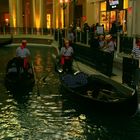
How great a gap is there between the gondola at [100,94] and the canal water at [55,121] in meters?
0.30

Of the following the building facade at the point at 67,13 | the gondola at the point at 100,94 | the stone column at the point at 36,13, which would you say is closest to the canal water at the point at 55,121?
the gondola at the point at 100,94

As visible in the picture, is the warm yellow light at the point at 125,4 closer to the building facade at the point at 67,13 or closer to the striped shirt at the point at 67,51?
the building facade at the point at 67,13

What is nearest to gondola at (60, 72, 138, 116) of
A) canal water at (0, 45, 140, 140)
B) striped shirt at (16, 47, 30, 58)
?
canal water at (0, 45, 140, 140)

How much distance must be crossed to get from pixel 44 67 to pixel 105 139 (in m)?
14.2

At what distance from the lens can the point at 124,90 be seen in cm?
1315

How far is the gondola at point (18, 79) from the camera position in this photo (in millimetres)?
16719

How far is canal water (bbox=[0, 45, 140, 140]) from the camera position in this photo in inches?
405

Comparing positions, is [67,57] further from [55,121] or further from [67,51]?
[55,121]

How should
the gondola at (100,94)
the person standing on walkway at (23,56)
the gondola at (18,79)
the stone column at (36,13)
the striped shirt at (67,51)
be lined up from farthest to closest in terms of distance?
the stone column at (36,13) < the striped shirt at (67,51) < the person standing on walkway at (23,56) < the gondola at (18,79) < the gondola at (100,94)

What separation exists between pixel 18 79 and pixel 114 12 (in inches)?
675

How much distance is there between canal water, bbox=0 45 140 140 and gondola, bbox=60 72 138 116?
297 mm

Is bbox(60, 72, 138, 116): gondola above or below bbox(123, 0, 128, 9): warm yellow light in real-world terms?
below

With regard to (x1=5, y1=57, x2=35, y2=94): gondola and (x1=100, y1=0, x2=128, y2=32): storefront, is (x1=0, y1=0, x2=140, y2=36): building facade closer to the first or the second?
(x1=100, y1=0, x2=128, y2=32): storefront

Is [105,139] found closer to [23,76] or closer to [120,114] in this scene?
[120,114]
